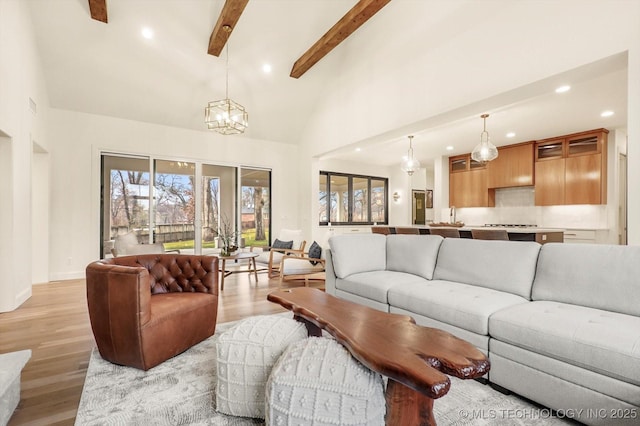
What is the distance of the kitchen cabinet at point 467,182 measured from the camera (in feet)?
24.2

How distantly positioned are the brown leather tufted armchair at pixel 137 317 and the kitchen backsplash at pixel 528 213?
Result: 700 cm

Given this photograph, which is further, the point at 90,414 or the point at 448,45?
the point at 448,45

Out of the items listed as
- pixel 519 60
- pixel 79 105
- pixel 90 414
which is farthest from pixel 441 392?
pixel 79 105

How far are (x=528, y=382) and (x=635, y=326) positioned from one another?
64 cm

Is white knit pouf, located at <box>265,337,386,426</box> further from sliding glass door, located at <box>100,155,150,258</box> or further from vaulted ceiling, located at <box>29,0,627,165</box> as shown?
sliding glass door, located at <box>100,155,150,258</box>

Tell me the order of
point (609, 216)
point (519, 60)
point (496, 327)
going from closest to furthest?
point (496, 327), point (519, 60), point (609, 216)

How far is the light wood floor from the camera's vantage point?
183cm

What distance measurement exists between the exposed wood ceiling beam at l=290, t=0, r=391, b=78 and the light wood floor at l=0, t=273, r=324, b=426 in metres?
3.93

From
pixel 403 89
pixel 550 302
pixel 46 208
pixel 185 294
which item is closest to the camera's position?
pixel 550 302

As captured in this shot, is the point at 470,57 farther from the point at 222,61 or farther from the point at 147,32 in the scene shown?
the point at 147,32

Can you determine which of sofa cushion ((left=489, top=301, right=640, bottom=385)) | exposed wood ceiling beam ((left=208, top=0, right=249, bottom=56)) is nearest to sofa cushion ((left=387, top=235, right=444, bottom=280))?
sofa cushion ((left=489, top=301, right=640, bottom=385))

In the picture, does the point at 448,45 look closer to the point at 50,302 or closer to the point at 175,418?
the point at 175,418

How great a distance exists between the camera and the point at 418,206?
33.8 feet

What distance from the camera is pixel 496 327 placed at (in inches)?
77.9
